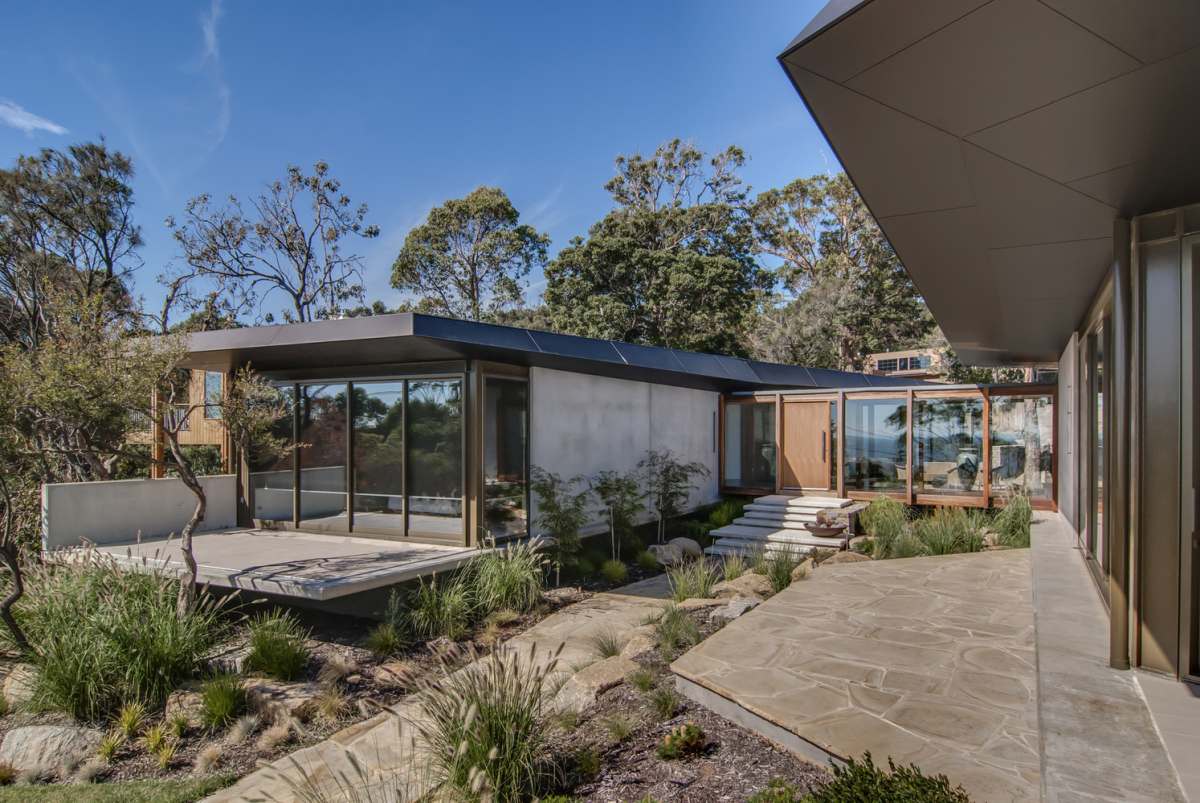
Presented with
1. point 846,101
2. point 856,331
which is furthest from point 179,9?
point 856,331

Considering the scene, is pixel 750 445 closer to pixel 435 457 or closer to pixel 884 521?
pixel 884 521

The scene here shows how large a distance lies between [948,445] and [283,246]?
22.2 metres

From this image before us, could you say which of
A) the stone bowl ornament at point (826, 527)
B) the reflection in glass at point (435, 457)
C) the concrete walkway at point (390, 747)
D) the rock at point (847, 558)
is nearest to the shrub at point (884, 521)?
the rock at point (847, 558)

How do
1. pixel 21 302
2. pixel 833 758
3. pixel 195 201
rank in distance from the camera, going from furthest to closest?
1. pixel 195 201
2. pixel 21 302
3. pixel 833 758

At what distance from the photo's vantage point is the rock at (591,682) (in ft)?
13.0

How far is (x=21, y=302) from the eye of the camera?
1488cm

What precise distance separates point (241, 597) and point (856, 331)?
22281 millimetres

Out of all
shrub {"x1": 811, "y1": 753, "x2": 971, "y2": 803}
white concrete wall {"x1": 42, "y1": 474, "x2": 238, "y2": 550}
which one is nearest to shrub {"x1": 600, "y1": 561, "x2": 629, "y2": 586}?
white concrete wall {"x1": 42, "y1": 474, "x2": 238, "y2": 550}

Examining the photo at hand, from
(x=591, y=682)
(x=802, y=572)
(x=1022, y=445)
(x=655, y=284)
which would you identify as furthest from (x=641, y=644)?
(x=655, y=284)

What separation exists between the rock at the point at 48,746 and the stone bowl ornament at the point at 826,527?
29.0 feet

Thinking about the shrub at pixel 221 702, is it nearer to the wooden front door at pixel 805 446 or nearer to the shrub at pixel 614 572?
the shrub at pixel 614 572

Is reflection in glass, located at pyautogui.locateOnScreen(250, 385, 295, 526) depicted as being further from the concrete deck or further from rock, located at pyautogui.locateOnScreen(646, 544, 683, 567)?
rock, located at pyautogui.locateOnScreen(646, 544, 683, 567)

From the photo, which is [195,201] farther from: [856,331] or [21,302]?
[856,331]

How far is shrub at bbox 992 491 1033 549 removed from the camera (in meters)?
8.15
